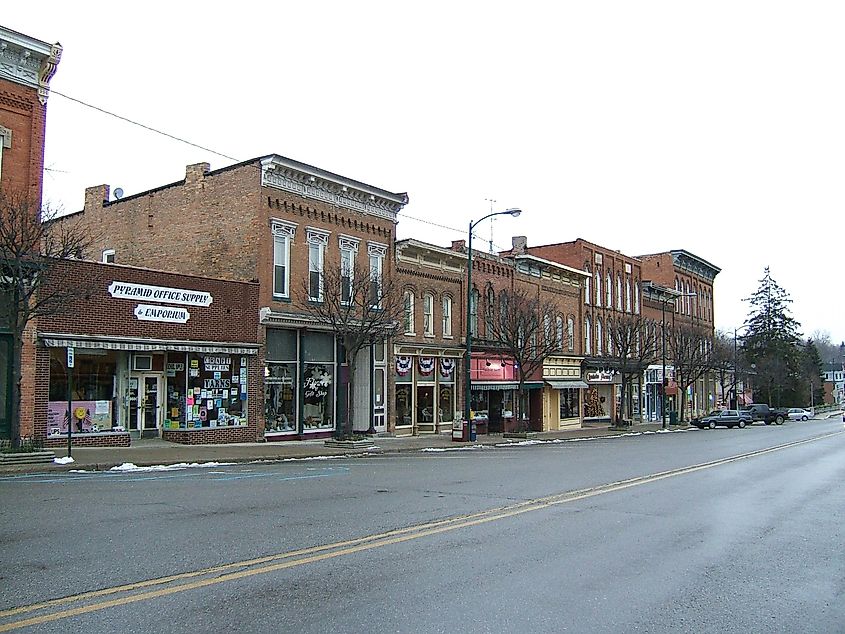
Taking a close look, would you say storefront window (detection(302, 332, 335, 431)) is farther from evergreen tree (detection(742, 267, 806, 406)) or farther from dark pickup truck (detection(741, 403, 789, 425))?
evergreen tree (detection(742, 267, 806, 406))

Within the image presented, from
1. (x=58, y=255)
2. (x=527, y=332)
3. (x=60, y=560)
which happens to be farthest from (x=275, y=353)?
(x=60, y=560)

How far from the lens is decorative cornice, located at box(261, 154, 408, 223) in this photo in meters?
28.1

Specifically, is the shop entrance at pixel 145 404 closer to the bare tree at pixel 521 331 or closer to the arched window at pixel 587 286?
the bare tree at pixel 521 331

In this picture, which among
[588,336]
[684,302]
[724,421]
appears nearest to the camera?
[588,336]

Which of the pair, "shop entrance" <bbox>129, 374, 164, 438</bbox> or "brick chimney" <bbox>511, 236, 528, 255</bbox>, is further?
"brick chimney" <bbox>511, 236, 528, 255</bbox>

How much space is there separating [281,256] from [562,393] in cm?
2407

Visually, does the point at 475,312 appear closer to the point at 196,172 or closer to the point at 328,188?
the point at 328,188

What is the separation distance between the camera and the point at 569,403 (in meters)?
48.6

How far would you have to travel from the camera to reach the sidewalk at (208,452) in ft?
60.3

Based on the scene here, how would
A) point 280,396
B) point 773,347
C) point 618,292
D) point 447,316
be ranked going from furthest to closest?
point 773,347, point 618,292, point 447,316, point 280,396

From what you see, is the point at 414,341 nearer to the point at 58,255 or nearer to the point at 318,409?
the point at 318,409

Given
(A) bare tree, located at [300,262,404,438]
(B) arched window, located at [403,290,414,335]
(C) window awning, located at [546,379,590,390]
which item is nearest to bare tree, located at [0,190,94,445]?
(A) bare tree, located at [300,262,404,438]

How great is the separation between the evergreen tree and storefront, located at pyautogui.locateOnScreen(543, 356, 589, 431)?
4304 centimetres

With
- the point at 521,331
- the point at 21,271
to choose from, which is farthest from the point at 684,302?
the point at 21,271
